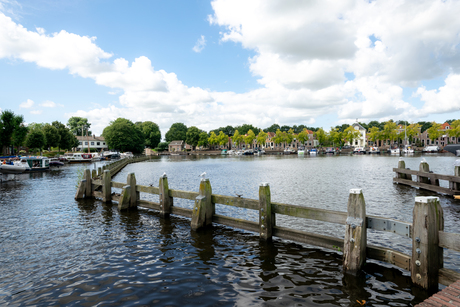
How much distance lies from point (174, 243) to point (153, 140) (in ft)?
469

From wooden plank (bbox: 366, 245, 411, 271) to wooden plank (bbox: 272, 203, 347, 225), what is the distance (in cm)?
92

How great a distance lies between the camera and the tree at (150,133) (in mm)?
143387

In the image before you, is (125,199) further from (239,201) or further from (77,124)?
(77,124)

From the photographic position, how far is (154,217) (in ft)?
42.1

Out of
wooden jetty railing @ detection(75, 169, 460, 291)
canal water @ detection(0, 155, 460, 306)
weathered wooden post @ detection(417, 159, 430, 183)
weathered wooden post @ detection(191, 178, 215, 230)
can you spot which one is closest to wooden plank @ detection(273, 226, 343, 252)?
wooden jetty railing @ detection(75, 169, 460, 291)

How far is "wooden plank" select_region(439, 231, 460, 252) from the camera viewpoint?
4.94 m

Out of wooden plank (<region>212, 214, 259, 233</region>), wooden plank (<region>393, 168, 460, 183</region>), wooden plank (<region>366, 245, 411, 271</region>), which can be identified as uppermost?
wooden plank (<region>393, 168, 460, 183</region>)

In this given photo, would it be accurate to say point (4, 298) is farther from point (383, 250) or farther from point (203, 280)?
point (383, 250)

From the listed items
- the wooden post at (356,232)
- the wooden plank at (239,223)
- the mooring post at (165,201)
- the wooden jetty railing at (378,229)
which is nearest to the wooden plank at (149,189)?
the mooring post at (165,201)

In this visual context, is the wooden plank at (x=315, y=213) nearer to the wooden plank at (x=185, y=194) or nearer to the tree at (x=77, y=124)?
the wooden plank at (x=185, y=194)

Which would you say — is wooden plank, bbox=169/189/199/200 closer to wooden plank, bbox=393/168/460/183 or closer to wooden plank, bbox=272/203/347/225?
wooden plank, bbox=272/203/347/225

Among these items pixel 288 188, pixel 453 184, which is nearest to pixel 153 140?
pixel 288 188

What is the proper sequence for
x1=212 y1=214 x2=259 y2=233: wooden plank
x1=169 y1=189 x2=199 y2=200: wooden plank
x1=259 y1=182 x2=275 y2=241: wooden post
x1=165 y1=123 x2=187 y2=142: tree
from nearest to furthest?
x1=259 y1=182 x2=275 y2=241: wooden post < x1=212 y1=214 x2=259 y2=233: wooden plank < x1=169 y1=189 x2=199 y2=200: wooden plank < x1=165 y1=123 x2=187 y2=142: tree

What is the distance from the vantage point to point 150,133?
475ft
